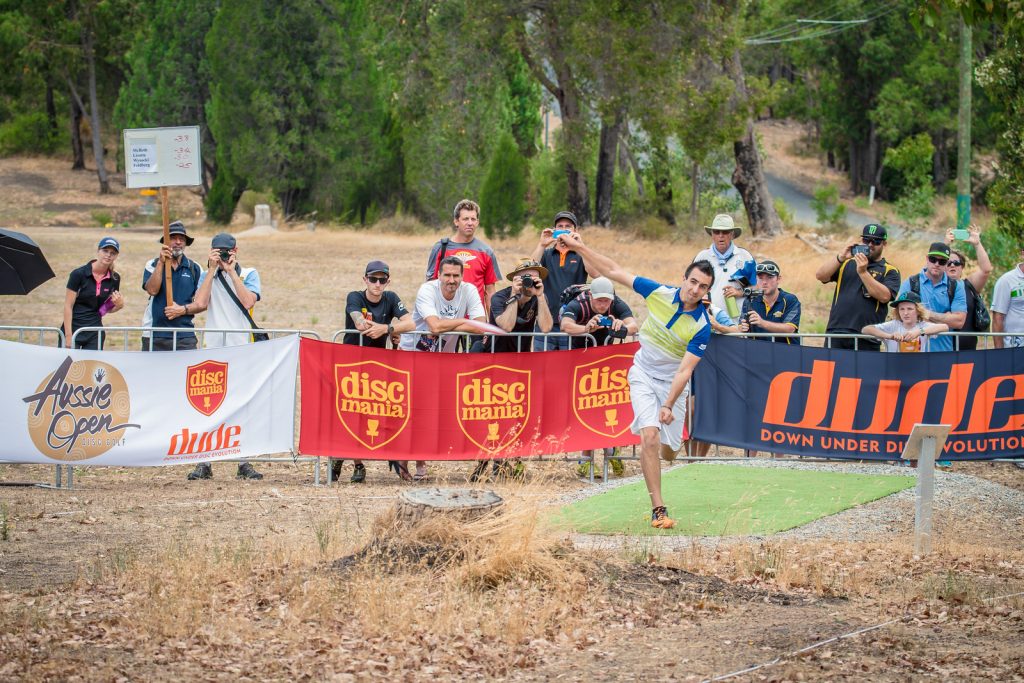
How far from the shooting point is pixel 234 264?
40.3 ft

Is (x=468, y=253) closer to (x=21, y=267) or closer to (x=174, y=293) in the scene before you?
(x=174, y=293)

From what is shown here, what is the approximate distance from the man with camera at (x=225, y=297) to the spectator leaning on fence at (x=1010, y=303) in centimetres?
737

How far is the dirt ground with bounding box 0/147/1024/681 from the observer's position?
6.80 metres

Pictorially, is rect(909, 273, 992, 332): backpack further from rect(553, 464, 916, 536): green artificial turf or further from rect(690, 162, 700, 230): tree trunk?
rect(690, 162, 700, 230): tree trunk

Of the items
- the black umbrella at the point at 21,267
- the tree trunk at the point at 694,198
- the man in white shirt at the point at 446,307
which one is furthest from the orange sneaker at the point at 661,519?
the tree trunk at the point at 694,198

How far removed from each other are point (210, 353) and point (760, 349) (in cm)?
490

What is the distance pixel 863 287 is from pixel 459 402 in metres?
4.11

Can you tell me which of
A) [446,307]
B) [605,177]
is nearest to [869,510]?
[446,307]

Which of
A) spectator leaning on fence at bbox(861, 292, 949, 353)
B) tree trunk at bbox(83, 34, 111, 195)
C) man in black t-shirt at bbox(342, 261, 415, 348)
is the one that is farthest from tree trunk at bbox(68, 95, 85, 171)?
spectator leaning on fence at bbox(861, 292, 949, 353)

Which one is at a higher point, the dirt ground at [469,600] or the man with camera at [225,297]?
the man with camera at [225,297]

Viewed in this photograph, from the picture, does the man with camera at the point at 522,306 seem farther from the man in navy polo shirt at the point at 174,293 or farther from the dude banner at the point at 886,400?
the man in navy polo shirt at the point at 174,293

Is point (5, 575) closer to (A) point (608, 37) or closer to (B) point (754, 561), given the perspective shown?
(B) point (754, 561)

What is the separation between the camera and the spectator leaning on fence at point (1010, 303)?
12727 mm

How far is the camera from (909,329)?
474 inches
